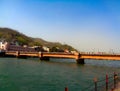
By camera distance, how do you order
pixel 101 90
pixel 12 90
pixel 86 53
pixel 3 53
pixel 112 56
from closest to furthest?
pixel 101 90 < pixel 12 90 < pixel 112 56 < pixel 86 53 < pixel 3 53

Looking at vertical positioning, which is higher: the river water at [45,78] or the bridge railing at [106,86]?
the bridge railing at [106,86]

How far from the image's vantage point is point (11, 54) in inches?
7146

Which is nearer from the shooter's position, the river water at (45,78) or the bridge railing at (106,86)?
the bridge railing at (106,86)

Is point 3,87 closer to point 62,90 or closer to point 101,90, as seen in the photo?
point 62,90

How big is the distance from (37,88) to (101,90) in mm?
10552

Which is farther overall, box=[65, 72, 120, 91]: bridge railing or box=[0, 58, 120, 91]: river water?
box=[0, 58, 120, 91]: river water

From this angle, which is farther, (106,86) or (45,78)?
(45,78)

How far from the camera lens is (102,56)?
102312 millimetres

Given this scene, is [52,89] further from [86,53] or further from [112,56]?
[86,53]

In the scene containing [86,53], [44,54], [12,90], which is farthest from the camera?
[44,54]

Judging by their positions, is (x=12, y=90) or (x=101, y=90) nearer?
(x=101, y=90)

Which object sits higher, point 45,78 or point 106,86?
point 106,86

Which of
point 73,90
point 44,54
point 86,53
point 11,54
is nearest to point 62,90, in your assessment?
point 73,90

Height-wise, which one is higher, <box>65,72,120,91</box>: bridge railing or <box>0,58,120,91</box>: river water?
<box>65,72,120,91</box>: bridge railing
